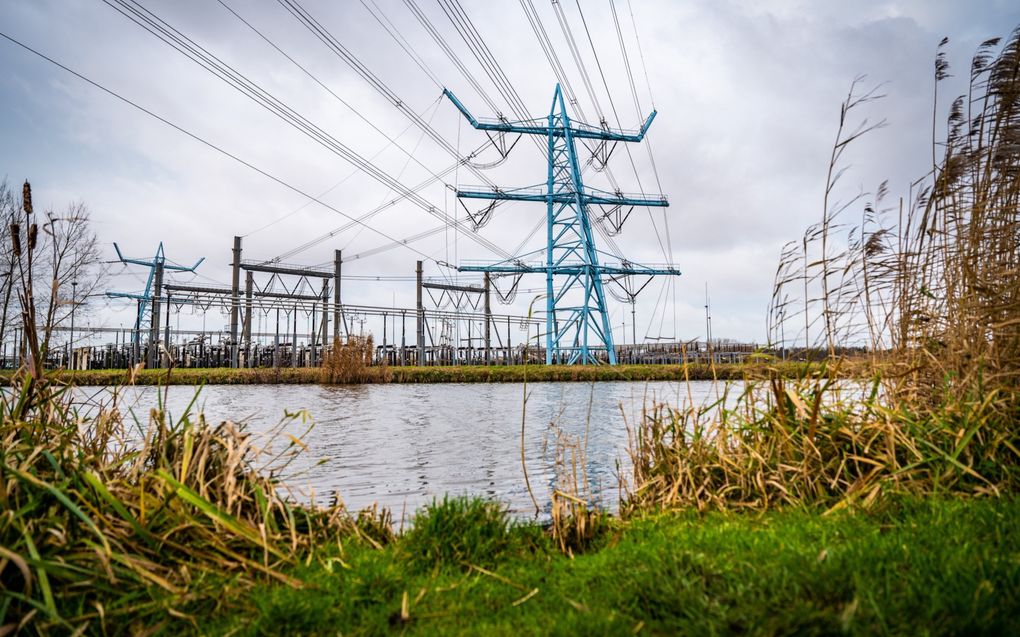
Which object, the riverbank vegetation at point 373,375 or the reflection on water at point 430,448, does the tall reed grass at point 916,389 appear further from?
the riverbank vegetation at point 373,375

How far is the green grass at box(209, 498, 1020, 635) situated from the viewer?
1.54 m

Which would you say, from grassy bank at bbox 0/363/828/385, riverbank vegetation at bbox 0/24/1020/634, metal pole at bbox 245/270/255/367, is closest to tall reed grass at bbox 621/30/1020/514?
riverbank vegetation at bbox 0/24/1020/634

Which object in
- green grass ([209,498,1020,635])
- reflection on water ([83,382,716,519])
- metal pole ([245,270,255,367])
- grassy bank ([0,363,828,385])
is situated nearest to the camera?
green grass ([209,498,1020,635])

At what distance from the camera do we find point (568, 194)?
28.3m

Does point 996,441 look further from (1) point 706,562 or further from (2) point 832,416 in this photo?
(1) point 706,562

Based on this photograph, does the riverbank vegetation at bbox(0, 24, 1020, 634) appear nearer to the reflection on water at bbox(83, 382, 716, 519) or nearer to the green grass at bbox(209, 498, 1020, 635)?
the green grass at bbox(209, 498, 1020, 635)

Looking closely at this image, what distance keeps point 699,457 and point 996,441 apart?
1.38 meters

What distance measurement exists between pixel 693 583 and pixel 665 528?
0.81 m

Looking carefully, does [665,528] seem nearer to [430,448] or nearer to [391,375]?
[430,448]

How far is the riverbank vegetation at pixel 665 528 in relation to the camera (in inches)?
67.6

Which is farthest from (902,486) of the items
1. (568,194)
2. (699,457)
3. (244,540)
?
(568,194)

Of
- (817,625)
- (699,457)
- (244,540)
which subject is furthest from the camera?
(699,457)

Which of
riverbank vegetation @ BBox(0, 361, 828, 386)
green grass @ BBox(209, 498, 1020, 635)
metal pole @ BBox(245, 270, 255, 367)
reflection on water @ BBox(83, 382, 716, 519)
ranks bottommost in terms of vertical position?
reflection on water @ BBox(83, 382, 716, 519)

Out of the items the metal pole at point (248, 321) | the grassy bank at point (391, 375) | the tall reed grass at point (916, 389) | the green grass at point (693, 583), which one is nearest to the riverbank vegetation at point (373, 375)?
the grassy bank at point (391, 375)
